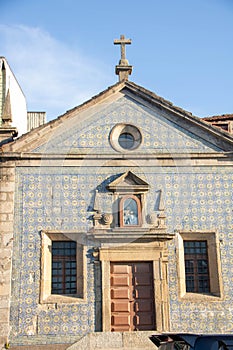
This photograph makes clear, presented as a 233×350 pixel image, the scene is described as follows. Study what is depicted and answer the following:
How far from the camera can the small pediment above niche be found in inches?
611

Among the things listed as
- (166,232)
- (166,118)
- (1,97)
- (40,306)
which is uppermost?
(1,97)

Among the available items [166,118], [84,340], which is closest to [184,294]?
[84,340]

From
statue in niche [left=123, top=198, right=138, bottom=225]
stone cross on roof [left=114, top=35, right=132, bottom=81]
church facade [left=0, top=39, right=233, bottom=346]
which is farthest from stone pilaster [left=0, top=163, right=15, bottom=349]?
stone cross on roof [left=114, top=35, right=132, bottom=81]

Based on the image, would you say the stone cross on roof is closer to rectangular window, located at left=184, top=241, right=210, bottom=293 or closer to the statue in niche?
the statue in niche

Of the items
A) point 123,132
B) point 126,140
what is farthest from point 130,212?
point 123,132

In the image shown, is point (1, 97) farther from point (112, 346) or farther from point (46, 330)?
point (112, 346)

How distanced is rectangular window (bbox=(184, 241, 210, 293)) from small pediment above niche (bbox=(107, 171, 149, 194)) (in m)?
2.04

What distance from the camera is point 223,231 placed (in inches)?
609

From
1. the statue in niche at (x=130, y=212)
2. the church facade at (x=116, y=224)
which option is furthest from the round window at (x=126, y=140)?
the statue in niche at (x=130, y=212)

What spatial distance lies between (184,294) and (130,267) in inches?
65.4

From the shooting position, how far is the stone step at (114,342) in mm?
12992

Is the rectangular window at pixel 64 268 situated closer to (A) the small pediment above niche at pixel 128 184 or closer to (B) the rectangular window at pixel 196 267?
(A) the small pediment above niche at pixel 128 184

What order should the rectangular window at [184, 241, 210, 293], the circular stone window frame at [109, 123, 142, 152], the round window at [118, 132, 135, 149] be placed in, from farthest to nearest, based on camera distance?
the round window at [118, 132, 135, 149] < the circular stone window frame at [109, 123, 142, 152] < the rectangular window at [184, 241, 210, 293]

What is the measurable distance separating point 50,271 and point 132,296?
2.37 metres
